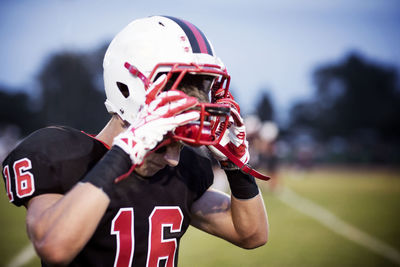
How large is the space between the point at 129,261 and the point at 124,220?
183mm

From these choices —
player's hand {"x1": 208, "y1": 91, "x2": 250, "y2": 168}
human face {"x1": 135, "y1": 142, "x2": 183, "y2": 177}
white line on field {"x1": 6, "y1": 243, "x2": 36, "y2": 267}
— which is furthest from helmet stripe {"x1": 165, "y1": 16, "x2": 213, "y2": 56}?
white line on field {"x1": 6, "y1": 243, "x2": 36, "y2": 267}

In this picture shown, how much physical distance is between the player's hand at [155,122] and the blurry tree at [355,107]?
1858 inches

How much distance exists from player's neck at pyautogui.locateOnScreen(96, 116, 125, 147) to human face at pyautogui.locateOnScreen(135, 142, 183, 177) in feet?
0.72

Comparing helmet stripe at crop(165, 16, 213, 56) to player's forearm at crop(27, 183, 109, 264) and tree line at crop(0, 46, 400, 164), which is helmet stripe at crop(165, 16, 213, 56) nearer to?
player's forearm at crop(27, 183, 109, 264)

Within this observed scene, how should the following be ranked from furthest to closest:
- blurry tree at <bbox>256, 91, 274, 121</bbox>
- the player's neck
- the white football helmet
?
blurry tree at <bbox>256, 91, 274, 121</bbox>, the player's neck, the white football helmet

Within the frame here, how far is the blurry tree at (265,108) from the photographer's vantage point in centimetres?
5322

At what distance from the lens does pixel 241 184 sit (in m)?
1.97

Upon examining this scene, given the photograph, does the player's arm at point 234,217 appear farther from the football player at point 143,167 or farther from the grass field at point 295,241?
the grass field at point 295,241

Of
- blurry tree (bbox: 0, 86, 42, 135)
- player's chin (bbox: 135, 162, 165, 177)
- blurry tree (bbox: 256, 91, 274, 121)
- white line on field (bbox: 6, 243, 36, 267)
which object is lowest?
blurry tree (bbox: 256, 91, 274, 121)

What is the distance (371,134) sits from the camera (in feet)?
168

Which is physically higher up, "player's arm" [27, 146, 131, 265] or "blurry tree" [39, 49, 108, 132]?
"player's arm" [27, 146, 131, 265]

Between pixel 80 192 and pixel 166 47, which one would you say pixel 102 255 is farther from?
pixel 166 47

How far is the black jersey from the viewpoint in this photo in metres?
1.59

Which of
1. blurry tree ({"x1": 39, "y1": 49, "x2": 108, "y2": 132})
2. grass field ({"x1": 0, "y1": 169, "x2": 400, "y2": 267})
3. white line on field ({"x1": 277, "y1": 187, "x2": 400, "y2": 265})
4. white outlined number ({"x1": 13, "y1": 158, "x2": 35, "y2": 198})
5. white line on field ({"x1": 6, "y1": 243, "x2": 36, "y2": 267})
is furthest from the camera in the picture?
blurry tree ({"x1": 39, "y1": 49, "x2": 108, "y2": 132})
